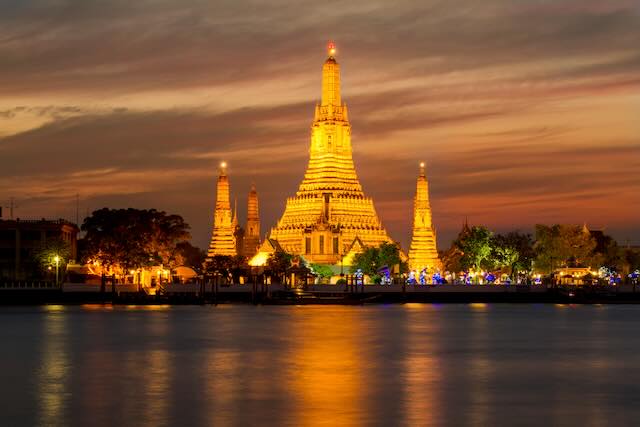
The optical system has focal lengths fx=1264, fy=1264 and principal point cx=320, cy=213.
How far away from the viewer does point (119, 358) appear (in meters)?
50.2

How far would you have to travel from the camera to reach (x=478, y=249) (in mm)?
131875

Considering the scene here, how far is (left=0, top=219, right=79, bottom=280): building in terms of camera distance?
129625 millimetres

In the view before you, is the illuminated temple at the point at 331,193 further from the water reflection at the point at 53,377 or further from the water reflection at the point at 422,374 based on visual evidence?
the water reflection at the point at 53,377

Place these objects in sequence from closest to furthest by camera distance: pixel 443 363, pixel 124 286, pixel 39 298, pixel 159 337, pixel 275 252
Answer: pixel 443 363 < pixel 159 337 < pixel 39 298 < pixel 124 286 < pixel 275 252

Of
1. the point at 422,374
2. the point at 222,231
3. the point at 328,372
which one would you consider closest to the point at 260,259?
the point at 222,231

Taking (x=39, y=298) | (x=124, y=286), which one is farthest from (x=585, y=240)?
(x=39, y=298)

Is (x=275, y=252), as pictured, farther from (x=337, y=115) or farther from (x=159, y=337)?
(x=159, y=337)

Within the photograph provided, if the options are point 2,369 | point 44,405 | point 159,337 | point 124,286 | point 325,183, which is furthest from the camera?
point 325,183

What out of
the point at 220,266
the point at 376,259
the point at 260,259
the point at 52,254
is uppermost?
the point at 260,259

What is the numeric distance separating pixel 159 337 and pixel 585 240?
275 feet

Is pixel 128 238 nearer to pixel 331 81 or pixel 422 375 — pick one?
pixel 331 81

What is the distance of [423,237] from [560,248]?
48.9 ft

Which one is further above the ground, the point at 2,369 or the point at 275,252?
the point at 275,252

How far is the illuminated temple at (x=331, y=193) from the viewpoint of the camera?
465ft
